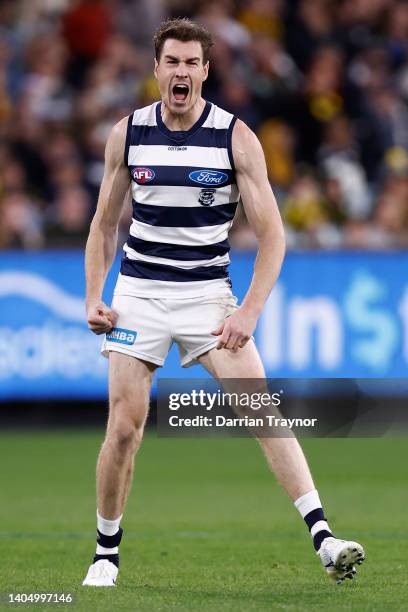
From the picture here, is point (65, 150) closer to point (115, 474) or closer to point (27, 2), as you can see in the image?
point (27, 2)

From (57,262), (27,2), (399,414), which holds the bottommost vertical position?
(399,414)

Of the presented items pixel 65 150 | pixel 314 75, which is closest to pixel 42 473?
pixel 65 150

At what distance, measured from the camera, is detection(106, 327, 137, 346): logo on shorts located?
7066 millimetres

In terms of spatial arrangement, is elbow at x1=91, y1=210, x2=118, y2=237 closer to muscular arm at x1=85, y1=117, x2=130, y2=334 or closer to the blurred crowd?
muscular arm at x1=85, y1=117, x2=130, y2=334

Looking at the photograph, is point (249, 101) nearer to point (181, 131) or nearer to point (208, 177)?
point (181, 131)

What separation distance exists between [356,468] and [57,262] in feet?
14.1

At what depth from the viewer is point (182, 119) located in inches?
279

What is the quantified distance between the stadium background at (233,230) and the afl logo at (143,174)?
2635 mm

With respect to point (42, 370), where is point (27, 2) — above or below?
above

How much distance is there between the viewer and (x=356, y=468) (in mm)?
12719

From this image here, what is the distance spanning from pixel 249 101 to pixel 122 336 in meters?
10.4

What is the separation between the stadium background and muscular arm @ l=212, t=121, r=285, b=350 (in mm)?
2279

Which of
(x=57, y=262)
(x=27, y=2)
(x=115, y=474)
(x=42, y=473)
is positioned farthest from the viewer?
(x=27, y=2)

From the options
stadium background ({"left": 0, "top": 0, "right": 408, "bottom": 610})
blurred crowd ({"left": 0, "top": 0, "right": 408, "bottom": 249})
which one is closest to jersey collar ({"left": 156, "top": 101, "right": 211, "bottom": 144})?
stadium background ({"left": 0, "top": 0, "right": 408, "bottom": 610})
